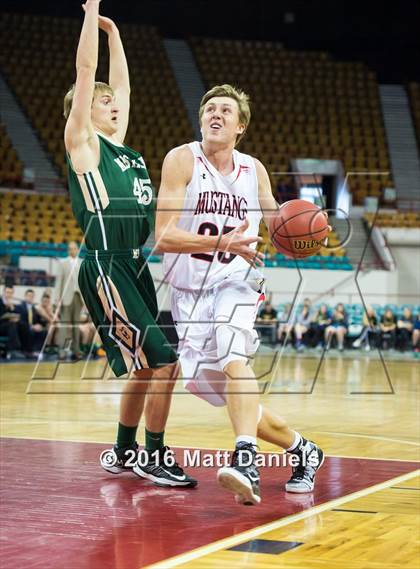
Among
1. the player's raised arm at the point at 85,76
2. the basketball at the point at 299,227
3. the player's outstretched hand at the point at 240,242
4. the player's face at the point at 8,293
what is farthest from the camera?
the player's face at the point at 8,293

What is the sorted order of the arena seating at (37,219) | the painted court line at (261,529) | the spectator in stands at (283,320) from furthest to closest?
1. the arena seating at (37,219)
2. the spectator in stands at (283,320)
3. the painted court line at (261,529)

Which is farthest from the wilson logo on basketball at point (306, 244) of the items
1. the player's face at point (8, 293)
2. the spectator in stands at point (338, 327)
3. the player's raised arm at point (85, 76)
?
the spectator in stands at point (338, 327)

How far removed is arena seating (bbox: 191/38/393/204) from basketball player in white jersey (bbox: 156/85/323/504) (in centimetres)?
2066

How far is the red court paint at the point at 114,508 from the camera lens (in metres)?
3.55

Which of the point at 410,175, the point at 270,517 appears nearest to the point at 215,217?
the point at 270,517

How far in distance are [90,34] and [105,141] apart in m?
0.63

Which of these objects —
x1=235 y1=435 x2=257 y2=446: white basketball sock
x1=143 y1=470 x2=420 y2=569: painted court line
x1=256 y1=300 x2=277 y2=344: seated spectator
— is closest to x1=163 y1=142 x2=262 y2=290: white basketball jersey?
x1=235 y1=435 x2=257 y2=446: white basketball sock

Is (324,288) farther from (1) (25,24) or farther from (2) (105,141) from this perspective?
(2) (105,141)

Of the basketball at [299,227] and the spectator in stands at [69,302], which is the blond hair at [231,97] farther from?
the spectator in stands at [69,302]

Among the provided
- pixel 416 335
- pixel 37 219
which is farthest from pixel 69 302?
pixel 37 219

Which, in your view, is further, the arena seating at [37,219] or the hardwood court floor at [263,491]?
the arena seating at [37,219]

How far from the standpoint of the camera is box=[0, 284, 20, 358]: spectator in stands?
14.7 metres

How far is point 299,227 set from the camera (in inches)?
187

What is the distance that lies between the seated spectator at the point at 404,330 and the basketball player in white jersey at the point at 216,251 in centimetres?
1438
